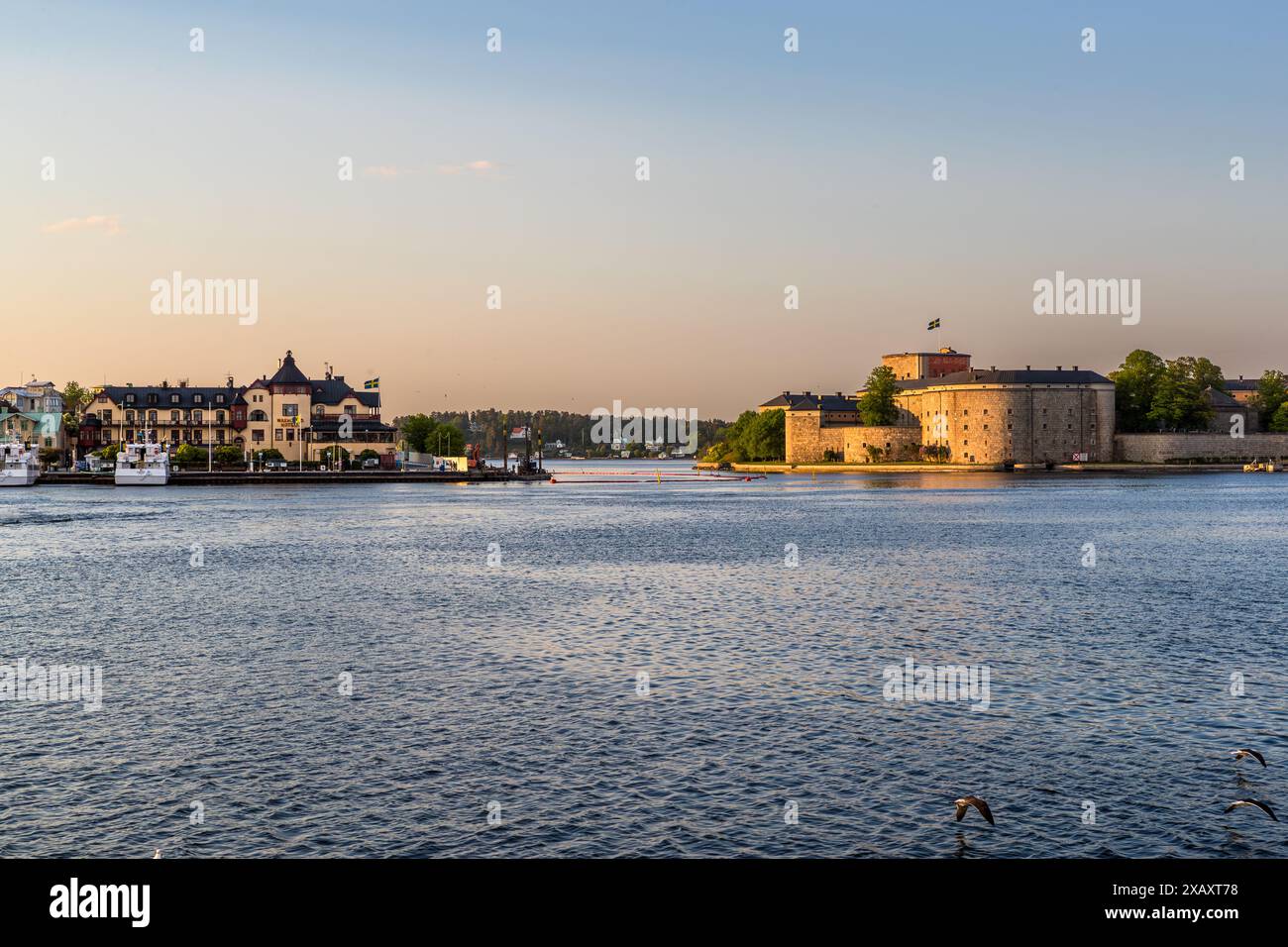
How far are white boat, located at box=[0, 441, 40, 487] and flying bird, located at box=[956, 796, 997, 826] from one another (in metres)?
146

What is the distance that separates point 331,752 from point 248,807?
281cm

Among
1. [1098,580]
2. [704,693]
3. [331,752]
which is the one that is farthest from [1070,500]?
[331,752]

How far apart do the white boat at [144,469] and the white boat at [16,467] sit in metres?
10.6

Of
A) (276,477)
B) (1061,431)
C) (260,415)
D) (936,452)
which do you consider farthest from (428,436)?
(1061,431)

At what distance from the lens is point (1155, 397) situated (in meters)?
186

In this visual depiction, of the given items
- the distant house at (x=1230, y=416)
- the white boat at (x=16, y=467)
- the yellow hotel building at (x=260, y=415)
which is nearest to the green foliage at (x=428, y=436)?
the yellow hotel building at (x=260, y=415)

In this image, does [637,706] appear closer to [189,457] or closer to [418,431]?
[189,457]

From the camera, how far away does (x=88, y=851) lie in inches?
535

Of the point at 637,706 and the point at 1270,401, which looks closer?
the point at 637,706

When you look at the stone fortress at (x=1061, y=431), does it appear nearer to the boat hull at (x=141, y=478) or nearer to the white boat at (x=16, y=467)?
the boat hull at (x=141, y=478)

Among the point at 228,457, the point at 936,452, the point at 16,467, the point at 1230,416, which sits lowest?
the point at 16,467

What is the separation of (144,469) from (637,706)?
5234 inches

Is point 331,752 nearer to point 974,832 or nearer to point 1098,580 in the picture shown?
point 974,832

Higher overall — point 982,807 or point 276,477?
point 276,477
